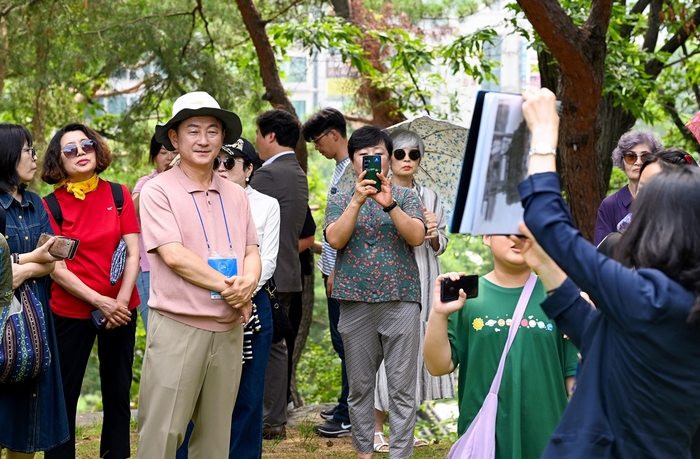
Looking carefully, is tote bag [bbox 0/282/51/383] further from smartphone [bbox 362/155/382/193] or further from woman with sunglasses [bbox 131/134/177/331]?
smartphone [bbox 362/155/382/193]

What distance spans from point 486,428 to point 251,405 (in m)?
2.17

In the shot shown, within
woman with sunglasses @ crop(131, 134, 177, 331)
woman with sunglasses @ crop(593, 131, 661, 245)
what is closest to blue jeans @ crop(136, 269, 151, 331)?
woman with sunglasses @ crop(131, 134, 177, 331)

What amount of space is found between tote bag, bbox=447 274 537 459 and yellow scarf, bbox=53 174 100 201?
2.91 m

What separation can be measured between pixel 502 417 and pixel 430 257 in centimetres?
283

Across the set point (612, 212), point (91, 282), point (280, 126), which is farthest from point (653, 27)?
point (91, 282)

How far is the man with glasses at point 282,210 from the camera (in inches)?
238

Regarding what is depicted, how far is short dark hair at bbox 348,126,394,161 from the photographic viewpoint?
5.29 metres

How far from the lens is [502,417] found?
3023 millimetres

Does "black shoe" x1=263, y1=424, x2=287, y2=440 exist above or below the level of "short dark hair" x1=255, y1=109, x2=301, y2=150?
below

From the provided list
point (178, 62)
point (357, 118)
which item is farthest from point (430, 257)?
point (357, 118)

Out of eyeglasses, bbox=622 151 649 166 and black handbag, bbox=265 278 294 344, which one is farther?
eyeglasses, bbox=622 151 649 166

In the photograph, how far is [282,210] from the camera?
19.8ft

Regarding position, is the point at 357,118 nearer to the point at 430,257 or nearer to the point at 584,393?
the point at 430,257

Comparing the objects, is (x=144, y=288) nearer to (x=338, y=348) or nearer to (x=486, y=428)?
(x=338, y=348)
